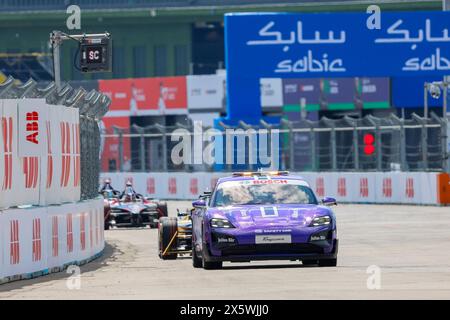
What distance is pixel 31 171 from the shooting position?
1989cm

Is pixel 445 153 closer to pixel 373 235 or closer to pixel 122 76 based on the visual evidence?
pixel 373 235

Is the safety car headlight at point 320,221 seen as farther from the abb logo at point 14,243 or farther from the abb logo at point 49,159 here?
the abb logo at point 49,159

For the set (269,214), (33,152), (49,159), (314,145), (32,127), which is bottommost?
(269,214)

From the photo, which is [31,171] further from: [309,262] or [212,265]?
[309,262]

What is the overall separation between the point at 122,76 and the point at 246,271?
6404cm

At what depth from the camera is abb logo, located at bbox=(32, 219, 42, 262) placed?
1939 cm

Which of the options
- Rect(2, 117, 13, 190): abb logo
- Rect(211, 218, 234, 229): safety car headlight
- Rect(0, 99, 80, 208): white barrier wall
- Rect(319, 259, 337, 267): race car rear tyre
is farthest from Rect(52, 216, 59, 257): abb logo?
Rect(319, 259, 337, 267): race car rear tyre

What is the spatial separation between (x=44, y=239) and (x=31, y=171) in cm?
90

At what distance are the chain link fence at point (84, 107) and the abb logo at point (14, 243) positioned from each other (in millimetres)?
1656

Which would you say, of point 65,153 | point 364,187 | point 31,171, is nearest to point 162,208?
point 364,187

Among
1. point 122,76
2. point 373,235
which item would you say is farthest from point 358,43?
point 122,76

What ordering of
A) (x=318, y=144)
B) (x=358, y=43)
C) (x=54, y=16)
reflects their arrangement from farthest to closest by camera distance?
(x=54, y=16) → (x=318, y=144) → (x=358, y=43)

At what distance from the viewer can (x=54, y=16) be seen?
78625 millimetres

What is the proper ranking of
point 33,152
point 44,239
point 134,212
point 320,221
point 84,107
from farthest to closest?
point 134,212 < point 84,107 < point 44,239 < point 33,152 < point 320,221
